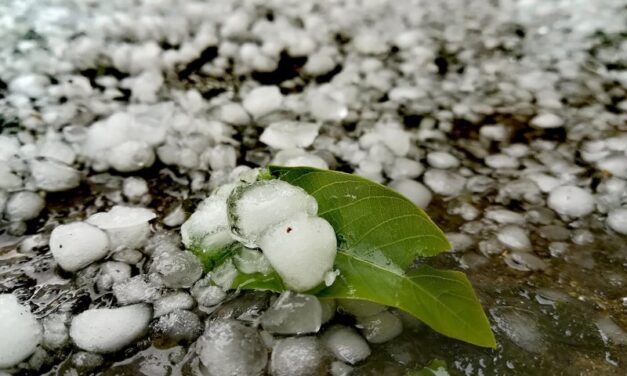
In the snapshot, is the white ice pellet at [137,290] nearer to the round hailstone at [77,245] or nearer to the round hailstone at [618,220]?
the round hailstone at [77,245]

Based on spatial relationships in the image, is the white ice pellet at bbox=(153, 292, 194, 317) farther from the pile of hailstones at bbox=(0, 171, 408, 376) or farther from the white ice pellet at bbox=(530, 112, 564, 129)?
the white ice pellet at bbox=(530, 112, 564, 129)

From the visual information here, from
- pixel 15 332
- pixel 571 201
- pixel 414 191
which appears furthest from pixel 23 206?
pixel 571 201

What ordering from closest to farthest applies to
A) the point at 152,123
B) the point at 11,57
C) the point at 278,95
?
1. the point at 152,123
2. the point at 278,95
3. the point at 11,57

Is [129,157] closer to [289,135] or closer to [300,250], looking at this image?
[289,135]

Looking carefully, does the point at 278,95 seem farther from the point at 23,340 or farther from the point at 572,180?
the point at 23,340

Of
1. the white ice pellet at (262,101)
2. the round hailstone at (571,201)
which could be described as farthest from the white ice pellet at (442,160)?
the white ice pellet at (262,101)

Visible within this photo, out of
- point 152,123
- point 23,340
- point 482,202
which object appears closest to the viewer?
point 23,340

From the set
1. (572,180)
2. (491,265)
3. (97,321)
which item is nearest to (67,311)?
(97,321)
